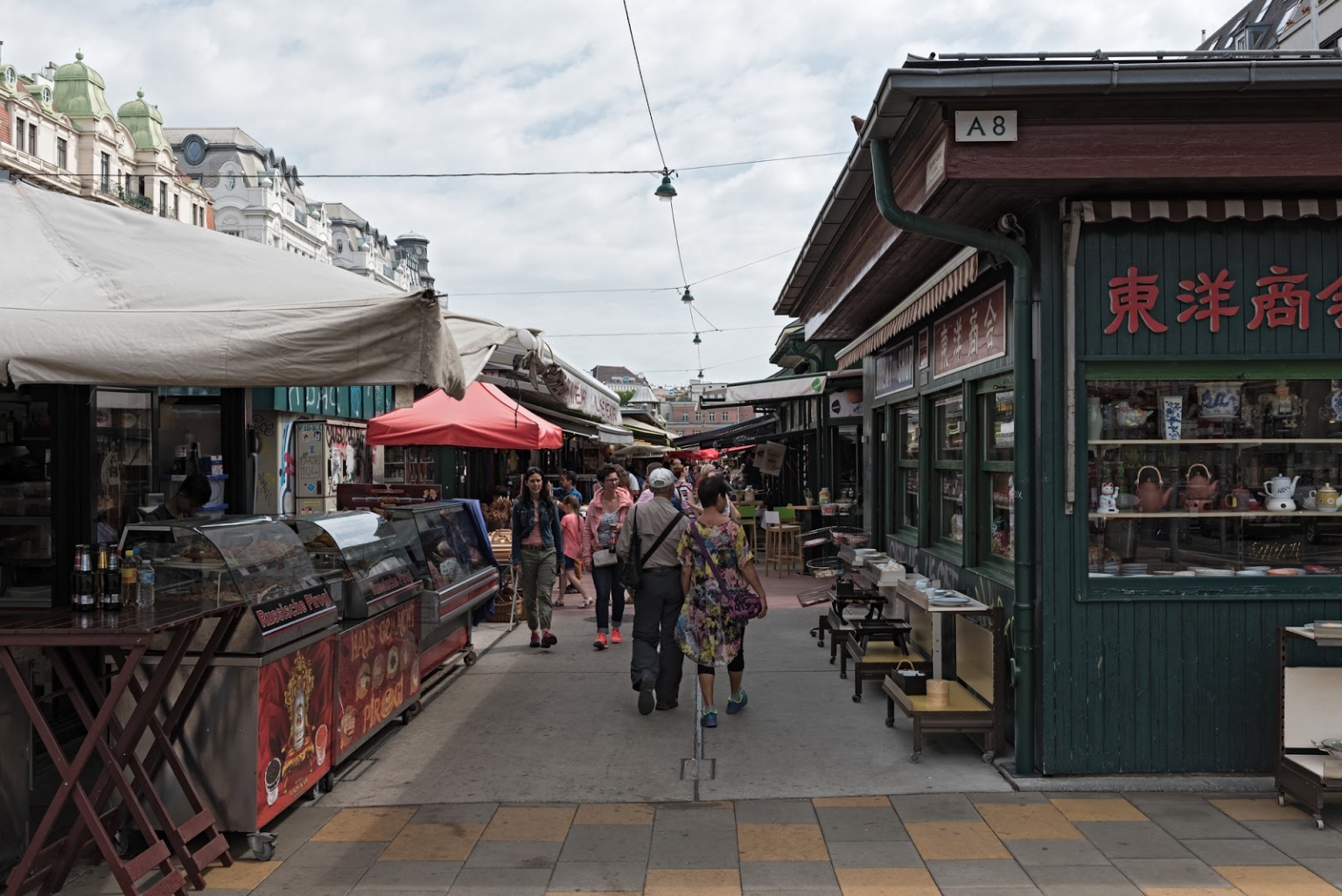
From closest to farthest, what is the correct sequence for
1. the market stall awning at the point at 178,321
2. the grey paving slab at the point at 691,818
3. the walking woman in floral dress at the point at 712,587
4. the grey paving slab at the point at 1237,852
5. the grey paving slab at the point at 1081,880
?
the market stall awning at the point at 178,321 < the grey paving slab at the point at 1081,880 < the grey paving slab at the point at 1237,852 < the grey paving slab at the point at 691,818 < the walking woman in floral dress at the point at 712,587

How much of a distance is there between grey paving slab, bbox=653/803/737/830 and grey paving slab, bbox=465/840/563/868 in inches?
21.2

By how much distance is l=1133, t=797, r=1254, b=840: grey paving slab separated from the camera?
14.0 feet

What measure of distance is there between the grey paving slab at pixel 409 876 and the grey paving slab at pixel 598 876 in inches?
17.3

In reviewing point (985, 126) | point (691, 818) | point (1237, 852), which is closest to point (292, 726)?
point (691, 818)

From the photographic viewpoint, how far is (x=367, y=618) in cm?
541

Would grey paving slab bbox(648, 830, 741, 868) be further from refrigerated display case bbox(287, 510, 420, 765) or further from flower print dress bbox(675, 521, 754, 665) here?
flower print dress bbox(675, 521, 754, 665)

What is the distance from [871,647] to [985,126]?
421 cm

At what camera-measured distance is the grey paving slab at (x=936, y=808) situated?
456 cm

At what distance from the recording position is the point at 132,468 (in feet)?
22.1

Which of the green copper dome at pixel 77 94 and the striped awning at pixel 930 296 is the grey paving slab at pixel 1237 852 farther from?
the green copper dome at pixel 77 94

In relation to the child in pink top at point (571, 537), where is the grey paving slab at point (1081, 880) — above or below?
below

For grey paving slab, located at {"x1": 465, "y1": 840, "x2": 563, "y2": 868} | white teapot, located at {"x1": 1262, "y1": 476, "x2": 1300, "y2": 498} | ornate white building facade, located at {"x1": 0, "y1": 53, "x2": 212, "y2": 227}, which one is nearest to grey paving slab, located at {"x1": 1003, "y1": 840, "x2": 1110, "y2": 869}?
grey paving slab, located at {"x1": 465, "y1": 840, "x2": 563, "y2": 868}

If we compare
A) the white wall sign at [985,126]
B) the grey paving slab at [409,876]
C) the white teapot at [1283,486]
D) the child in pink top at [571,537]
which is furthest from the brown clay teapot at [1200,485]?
the child in pink top at [571,537]

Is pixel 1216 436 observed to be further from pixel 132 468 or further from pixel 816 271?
pixel 132 468
